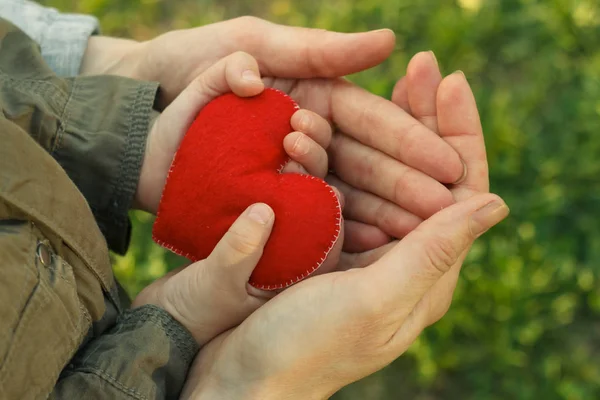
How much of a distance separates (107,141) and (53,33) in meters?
0.44

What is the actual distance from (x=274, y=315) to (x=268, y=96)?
0.44 metres

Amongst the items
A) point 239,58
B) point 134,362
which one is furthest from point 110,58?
point 134,362

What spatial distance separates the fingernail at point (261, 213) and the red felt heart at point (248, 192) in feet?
0.10

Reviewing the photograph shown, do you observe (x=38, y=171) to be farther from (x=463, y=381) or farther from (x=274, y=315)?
(x=463, y=381)

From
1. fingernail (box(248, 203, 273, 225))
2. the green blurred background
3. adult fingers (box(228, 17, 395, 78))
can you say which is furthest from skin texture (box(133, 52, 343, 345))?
the green blurred background

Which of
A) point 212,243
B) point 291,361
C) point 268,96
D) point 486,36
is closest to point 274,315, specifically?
point 291,361

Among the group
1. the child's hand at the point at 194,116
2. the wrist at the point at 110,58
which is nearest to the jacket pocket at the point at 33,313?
the child's hand at the point at 194,116

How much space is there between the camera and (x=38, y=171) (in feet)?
3.66

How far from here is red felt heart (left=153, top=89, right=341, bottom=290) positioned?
1222 millimetres

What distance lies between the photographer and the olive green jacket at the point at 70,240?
→ 101 cm

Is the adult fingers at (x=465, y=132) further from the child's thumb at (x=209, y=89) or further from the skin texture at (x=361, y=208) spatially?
the child's thumb at (x=209, y=89)

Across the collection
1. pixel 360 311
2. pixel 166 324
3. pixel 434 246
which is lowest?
pixel 166 324

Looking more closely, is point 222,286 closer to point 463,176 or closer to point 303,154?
point 303,154

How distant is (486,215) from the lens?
1074 millimetres
